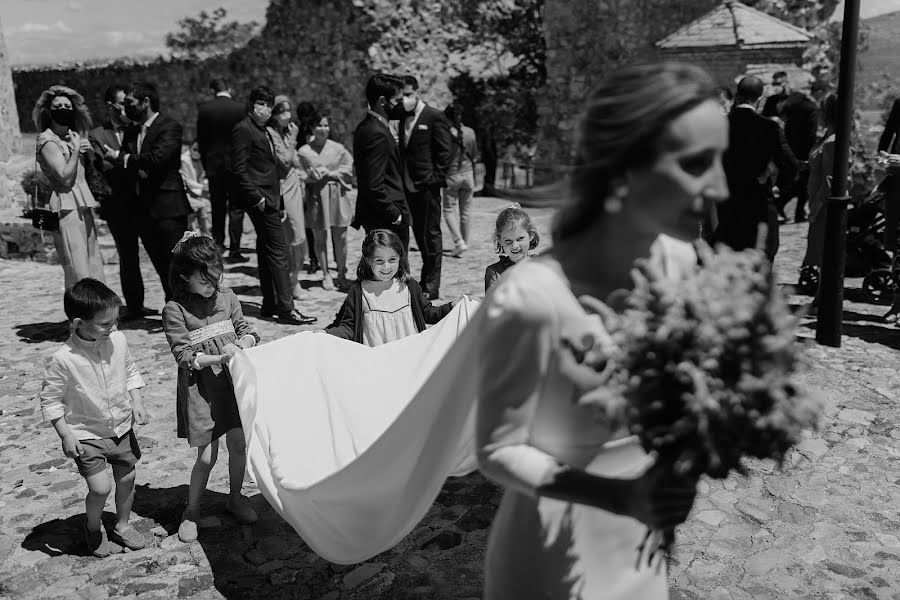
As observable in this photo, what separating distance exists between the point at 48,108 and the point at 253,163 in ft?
5.74

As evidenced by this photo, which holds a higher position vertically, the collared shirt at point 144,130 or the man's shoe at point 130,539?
the collared shirt at point 144,130

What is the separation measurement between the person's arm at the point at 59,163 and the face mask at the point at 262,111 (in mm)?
1559

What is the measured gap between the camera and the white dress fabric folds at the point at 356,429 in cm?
212

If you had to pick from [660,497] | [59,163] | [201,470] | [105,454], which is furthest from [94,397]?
[59,163]

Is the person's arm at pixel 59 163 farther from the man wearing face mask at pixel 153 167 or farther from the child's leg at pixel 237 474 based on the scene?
the child's leg at pixel 237 474

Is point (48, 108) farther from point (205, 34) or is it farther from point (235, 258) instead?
point (205, 34)

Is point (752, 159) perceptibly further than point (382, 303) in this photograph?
Yes

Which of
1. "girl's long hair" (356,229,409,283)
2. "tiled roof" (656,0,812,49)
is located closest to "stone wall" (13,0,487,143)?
"tiled roof" (656,0,812,49)

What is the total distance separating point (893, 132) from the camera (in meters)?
7.64

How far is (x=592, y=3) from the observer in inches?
691

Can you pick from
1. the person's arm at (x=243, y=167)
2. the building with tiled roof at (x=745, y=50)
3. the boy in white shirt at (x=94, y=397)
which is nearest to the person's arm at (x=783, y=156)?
the person's arm at (x=243, y=167)

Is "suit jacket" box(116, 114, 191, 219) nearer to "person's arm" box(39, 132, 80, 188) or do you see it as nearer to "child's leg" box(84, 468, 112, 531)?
"person's arm" box(39, 132, 80, 188)

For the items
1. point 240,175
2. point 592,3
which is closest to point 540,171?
point 240,175

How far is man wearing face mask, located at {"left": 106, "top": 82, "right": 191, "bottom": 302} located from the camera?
744 cm
